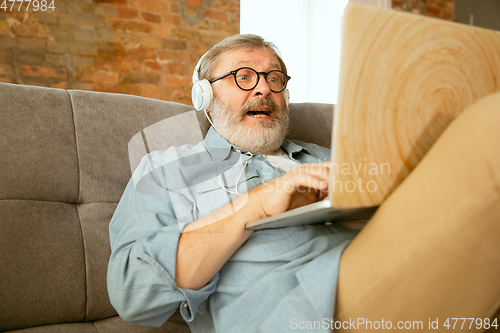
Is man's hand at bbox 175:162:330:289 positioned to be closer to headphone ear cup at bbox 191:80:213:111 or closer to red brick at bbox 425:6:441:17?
headphone ear cup at bbox 191:80:213:111

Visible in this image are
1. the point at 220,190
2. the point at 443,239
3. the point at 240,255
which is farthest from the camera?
the point at 220,190

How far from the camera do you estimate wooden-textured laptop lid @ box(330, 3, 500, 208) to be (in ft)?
1.47

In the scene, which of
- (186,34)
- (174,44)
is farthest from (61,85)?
(186,34)

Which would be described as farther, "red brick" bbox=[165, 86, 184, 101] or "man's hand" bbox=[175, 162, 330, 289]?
"red brick" bbox=[165, 86, 184, 101]

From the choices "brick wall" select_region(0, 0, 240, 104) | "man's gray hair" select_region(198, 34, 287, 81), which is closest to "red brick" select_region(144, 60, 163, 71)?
"brick wall" select_region(0, 0, 240, 104)

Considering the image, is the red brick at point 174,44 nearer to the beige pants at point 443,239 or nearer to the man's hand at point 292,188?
the man's hand at point 292,188

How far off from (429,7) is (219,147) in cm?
289

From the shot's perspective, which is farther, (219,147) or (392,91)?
(219,147)

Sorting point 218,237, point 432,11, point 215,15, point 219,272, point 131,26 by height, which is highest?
point 432,11

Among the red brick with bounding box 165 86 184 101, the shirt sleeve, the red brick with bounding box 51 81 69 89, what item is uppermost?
the red brick with bounding box 51 81 69 89

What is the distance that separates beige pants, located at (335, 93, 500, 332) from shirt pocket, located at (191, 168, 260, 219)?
399 mm

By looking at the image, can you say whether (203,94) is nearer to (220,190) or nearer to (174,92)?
(220,190)

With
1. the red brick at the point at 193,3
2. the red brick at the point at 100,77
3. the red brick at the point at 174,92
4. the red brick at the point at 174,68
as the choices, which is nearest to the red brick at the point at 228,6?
the red brick at the point at 193,3

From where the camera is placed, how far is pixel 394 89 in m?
0.47
